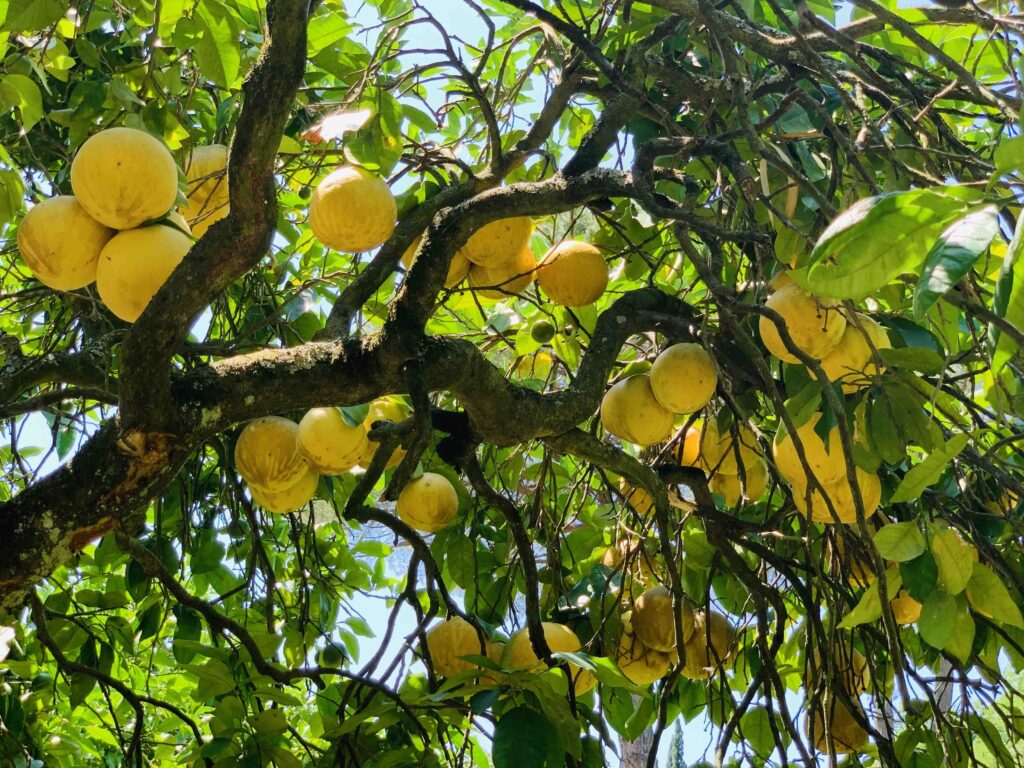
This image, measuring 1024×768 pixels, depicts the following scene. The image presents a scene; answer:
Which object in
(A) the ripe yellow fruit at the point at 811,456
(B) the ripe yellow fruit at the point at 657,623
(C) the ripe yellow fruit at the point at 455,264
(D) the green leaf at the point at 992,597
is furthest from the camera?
(B) the ripe yellow fruit at the point at 657,623

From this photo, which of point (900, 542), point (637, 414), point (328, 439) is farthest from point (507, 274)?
point (900, 542)

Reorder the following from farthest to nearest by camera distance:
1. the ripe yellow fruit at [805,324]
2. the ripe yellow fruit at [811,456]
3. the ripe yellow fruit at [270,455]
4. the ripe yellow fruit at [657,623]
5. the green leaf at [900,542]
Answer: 1. the ripe yellow fruit at [657,623]
2. the ripe yellow fruit at [270,455]
3. the ripe yellow fruit at [811,456]
4. the ripe yellow fruit at [805,324]
5. the green leaf at [900,542]

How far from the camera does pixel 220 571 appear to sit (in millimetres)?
2842

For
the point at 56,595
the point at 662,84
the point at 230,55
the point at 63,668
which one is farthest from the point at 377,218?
the point at 56,595

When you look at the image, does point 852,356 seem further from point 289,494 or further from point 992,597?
point 289,494

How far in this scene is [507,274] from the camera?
231 cm

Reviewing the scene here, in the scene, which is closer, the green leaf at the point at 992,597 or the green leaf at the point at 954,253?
the green leaf at the point at 954,253

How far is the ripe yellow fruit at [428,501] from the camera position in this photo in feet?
7.60

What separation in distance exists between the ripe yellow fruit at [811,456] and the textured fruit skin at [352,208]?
0.85 meters

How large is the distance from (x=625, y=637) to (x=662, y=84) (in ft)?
4.48

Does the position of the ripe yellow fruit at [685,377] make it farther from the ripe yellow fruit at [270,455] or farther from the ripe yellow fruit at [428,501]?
the ripe yellow fruit at [270,455]

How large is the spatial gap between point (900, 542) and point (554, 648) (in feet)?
2.92

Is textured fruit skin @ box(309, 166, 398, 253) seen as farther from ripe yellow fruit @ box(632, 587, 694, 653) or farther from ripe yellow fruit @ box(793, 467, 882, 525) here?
ripe yellow fruit @ box(632, 587, 694, 653)

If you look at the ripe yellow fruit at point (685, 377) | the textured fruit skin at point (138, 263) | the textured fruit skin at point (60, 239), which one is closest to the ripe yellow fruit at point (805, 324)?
the ripe yellow fruit at point (685, 377)
